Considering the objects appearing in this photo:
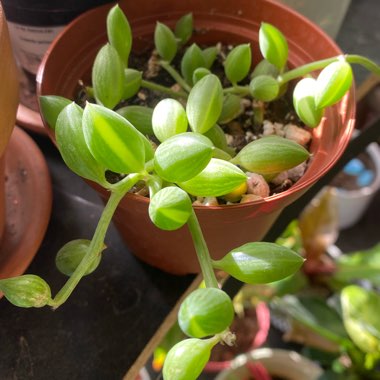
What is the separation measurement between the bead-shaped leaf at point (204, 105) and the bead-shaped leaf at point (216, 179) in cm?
4

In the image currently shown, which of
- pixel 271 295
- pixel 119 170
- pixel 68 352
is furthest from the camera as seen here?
pixel 271 295

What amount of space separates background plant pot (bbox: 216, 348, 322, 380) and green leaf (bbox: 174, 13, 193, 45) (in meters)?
0.55

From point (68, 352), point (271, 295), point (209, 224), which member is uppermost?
point (209, 224)

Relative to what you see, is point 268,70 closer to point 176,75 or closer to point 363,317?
point 176,75

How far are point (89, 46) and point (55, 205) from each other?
0.46 feet

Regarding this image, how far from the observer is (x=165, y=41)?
1.45 ft

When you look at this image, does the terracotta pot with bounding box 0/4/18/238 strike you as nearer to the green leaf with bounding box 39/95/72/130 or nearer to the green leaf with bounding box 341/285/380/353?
the green leaf with bounding box 39/95/72/130

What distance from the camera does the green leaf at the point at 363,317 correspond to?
0.69m

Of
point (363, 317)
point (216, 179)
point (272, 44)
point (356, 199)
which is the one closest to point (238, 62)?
point (272, 44)

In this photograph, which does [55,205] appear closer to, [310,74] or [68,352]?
[68,352]

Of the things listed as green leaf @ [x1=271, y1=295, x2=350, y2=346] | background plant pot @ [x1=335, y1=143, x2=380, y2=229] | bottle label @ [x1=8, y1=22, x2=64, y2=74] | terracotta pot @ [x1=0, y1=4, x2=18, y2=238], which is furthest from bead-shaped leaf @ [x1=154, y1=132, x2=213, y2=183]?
background plant pot @ [x1=335, y1=143, x2=380, y2=229]

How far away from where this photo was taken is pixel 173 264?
0.44 metres

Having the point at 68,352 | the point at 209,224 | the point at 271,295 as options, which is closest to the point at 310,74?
the point at 209,224

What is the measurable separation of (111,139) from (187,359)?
0.39 ft
